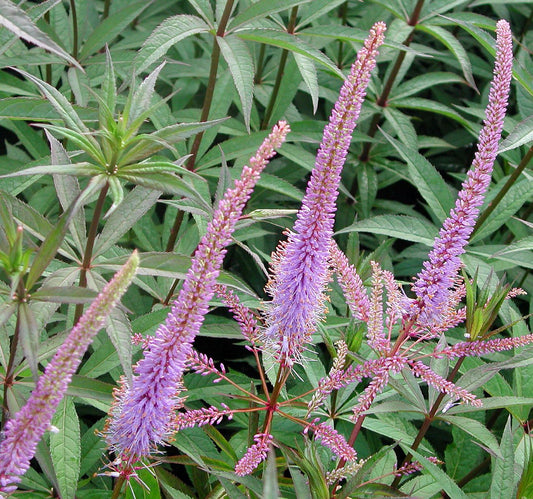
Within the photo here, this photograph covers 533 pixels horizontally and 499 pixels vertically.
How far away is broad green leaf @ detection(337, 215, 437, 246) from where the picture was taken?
11.0 ft

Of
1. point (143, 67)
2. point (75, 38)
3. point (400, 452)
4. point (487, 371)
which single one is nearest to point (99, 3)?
point (75, 38)

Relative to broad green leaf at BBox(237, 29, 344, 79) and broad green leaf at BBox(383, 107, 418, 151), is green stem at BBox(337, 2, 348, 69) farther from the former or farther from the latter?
broad green leaf at BBox(237, 29, 344, 79)

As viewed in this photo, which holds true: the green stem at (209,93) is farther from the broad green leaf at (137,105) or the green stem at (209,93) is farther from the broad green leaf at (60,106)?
the broad green leaf at (60,106)

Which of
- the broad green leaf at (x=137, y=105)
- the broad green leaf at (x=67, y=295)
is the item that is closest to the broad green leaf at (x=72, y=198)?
the broad green leaf at (x=137, y=105)

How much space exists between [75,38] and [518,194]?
259 cm

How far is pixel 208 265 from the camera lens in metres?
1.67

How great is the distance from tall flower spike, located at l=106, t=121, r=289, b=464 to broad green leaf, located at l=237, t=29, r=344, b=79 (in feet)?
4.54

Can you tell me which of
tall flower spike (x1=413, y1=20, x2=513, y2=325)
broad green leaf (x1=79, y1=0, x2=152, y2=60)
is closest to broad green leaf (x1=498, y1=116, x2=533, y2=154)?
tall flower spike (x1=413, y1=20, x2=513, y2=325)

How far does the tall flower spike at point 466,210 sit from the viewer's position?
7.00 feet

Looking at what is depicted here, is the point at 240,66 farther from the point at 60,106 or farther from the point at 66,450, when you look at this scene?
the point at 66,450

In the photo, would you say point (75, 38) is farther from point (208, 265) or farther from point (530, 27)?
point (530, 27)

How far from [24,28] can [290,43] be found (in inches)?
59.7

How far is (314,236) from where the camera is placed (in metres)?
2.10

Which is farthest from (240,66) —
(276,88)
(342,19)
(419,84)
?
(342,19)
